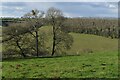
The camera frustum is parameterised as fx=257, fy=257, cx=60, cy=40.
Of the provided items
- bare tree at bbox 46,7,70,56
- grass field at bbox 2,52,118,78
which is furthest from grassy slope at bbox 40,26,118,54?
grass field at bbox 2,52,118,78

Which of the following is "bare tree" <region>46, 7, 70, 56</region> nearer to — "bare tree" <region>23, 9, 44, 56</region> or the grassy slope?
"bare tree" <region>23, 9, 44, 56</region>

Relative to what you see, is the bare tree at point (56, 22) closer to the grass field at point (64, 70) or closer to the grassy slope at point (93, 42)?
→ the grassy slope at point (93, 42)

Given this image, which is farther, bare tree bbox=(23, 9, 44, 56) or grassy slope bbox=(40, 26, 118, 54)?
grassy slope bbox=(40, 26, 118, 54)

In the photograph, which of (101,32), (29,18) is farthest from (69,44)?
(101,32)

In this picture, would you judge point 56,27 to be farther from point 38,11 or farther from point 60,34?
point 38,11

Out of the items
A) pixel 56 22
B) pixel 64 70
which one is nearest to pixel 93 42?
pixel 56 22

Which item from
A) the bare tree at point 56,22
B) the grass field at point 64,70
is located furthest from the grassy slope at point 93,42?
the grass field at point 64,70

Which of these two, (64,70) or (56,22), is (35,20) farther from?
(64,70)

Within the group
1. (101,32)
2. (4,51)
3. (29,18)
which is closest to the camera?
(4,51)

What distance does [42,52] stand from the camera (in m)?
37.3

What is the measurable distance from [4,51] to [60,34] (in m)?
8.34

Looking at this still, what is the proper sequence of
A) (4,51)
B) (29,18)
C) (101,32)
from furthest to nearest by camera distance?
(101,32) → (29,18) → (4,51)

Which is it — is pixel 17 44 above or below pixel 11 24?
below

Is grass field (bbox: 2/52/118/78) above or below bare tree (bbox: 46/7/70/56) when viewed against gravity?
below
